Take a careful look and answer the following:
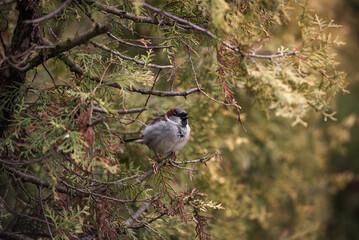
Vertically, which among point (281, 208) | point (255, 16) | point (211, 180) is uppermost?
point (255, 16)

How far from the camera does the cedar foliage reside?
7.49ft

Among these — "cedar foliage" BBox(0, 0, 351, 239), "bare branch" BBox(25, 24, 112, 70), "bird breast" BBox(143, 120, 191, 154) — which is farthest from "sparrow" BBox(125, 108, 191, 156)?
"bare branch" BBox(25, 24, 112, 70)

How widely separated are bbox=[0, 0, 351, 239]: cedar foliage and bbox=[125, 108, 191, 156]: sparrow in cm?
24

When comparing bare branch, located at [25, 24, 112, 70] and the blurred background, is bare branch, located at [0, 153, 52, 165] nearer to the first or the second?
bare branch, located at [25, 24, 112, 70]

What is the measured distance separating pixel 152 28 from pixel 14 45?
1.50 metres

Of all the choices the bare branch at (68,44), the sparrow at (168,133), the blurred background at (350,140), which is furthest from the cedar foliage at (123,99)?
the blurred background at (350,140)

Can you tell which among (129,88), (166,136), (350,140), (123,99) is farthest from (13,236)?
(350,140)

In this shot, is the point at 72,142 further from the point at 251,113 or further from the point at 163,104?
the point at 251,113

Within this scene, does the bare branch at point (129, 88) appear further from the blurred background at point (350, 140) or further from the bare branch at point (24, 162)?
the blurred background at point (350, 140)

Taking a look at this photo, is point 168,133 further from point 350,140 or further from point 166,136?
point 350,140

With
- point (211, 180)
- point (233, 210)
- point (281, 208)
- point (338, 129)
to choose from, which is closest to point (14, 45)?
point (211, 180)

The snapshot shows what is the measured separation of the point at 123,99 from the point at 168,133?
138 cm

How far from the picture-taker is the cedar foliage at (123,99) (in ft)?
7.49

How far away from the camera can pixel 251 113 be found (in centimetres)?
643
